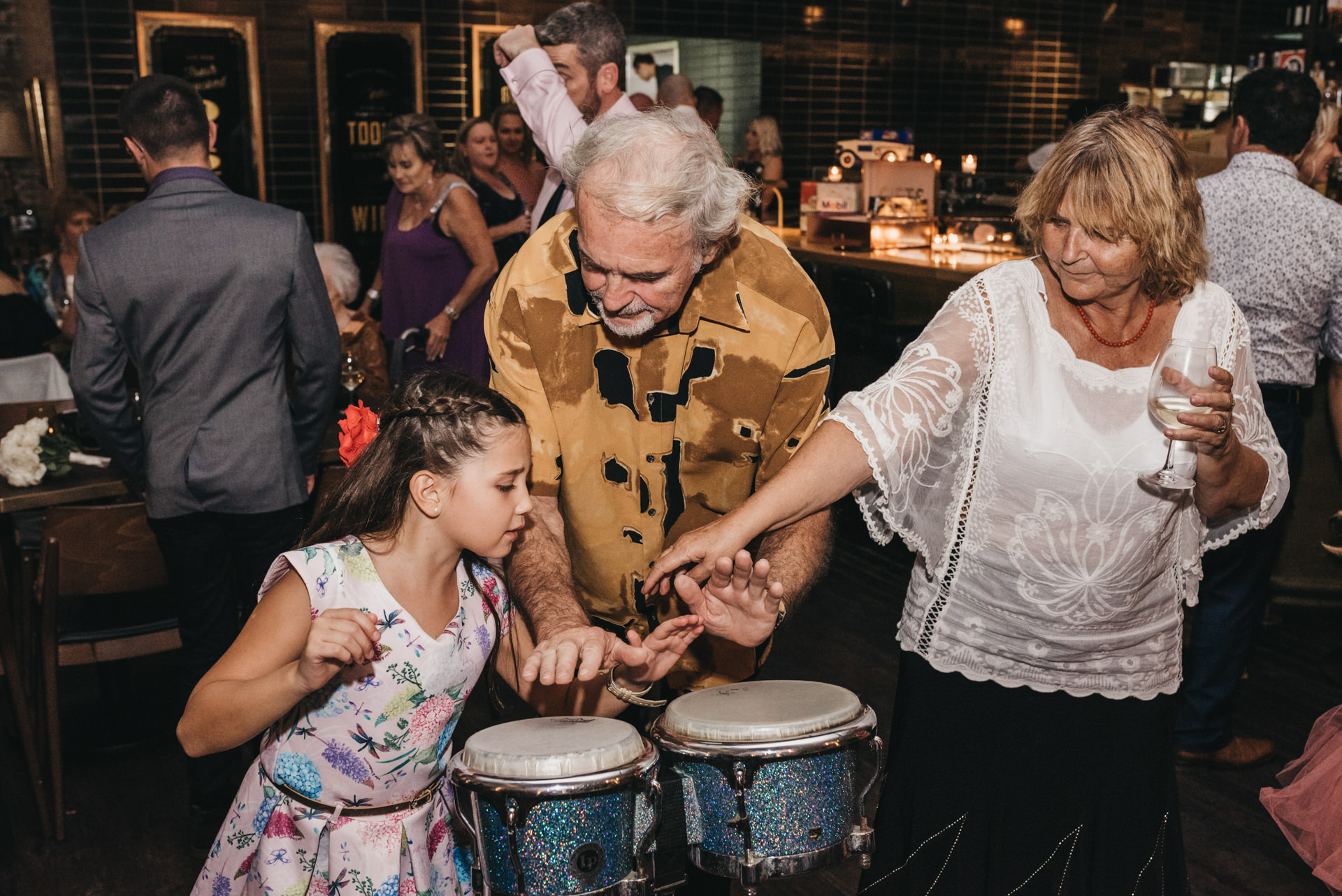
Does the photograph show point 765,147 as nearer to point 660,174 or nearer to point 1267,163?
point 1267,163

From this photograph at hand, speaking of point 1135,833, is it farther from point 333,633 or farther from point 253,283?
point 253,283

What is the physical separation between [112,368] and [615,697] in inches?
64.1

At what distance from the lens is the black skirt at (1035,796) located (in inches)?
65.1

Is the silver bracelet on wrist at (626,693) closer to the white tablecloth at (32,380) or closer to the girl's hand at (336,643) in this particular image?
the girl's hand at (336,643)

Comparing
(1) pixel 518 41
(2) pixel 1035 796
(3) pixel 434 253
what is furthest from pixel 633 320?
(3) pixel 434 253

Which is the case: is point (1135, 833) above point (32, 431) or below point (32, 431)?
below

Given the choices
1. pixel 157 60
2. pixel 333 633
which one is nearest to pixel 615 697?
pixel 333 633

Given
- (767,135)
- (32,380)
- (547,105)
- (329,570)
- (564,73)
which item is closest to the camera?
(329,570)

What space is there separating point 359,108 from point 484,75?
937 millimetres

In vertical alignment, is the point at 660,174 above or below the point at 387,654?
above

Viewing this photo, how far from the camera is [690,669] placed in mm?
1980

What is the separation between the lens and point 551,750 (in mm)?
1426

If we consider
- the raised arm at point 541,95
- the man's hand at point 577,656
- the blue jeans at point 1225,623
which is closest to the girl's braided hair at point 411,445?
the man's hand at point 577,656

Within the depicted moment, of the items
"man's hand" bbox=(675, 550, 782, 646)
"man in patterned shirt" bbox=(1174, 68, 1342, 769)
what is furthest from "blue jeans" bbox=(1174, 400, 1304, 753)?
"man's hand" bbox=(675, 550, 782, 646)
